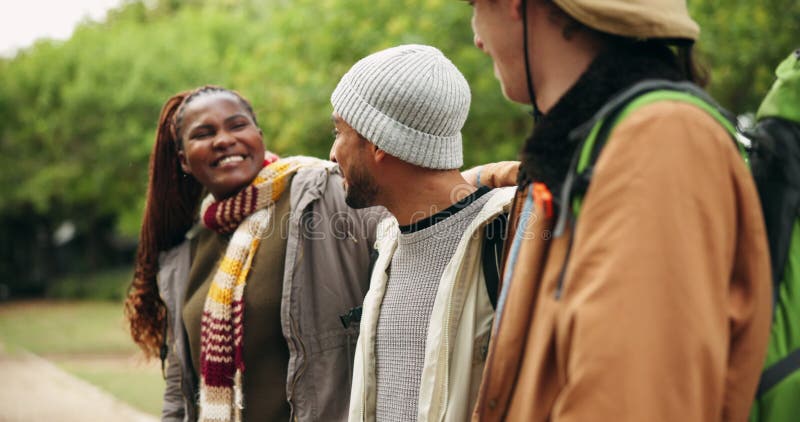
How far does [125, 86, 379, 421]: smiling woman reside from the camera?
10.0 feet

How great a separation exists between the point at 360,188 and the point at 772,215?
136cm

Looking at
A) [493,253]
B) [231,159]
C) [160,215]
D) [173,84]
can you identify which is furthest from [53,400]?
[173,84]

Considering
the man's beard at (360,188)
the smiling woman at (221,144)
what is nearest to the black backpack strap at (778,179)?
the man's beard at (360,188)

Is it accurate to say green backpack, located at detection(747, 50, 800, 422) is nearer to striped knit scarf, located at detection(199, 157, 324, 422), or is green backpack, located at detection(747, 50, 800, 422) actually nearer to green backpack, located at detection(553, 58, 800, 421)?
green backpack, located at detection(553, 58, 800, 421)

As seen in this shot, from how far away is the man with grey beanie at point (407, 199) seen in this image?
237 centimetres

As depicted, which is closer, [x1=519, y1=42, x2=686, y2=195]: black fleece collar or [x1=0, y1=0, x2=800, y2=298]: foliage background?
[x1=519, y1=42, x2=686, y2=195]: black fleece collar

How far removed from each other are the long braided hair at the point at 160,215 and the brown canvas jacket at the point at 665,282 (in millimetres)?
2583

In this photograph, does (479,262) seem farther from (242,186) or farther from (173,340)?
(173,340)

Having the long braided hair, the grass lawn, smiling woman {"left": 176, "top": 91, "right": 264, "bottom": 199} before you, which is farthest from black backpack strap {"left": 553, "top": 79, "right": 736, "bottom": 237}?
the grass lawn

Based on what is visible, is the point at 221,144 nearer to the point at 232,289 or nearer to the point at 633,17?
the point at 232,289

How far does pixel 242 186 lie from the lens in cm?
346

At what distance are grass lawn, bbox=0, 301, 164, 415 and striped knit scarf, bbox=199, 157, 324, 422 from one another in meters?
1.06

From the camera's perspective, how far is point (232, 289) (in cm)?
324

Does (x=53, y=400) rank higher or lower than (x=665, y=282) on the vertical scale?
lower
